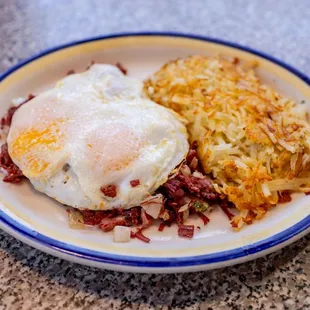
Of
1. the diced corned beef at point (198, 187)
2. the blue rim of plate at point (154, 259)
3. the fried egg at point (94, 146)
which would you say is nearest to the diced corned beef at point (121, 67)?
the fried egg at point (94, 146)

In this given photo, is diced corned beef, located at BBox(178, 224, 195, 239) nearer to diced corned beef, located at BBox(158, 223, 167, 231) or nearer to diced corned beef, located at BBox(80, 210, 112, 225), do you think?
diced corned beef, located at BBox(158, 223, 167, 231)

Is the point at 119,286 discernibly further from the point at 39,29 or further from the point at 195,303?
the point at 39,29

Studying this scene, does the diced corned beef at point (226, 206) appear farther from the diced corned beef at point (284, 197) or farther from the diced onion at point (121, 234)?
the diced onion at point (121, 234)

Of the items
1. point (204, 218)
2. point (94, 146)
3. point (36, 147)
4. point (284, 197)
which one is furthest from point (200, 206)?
point (36, 147)

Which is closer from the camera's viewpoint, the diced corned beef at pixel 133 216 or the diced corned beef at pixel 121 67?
the diced corned beef at pixel 133 216

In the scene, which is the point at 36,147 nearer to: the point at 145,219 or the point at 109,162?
the point at 109,162

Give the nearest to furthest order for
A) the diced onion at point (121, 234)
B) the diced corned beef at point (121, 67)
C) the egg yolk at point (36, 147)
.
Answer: the diced onion at point (121, 234)
the egg yolk at point (36, 147)
the diced corned beef at point (121, 67)

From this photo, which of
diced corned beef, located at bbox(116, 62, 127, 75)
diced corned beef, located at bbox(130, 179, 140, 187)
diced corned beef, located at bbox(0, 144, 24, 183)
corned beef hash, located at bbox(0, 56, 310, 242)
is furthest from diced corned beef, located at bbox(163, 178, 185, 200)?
diced corned beef, located at bbox(116, 62, 127, 75)
